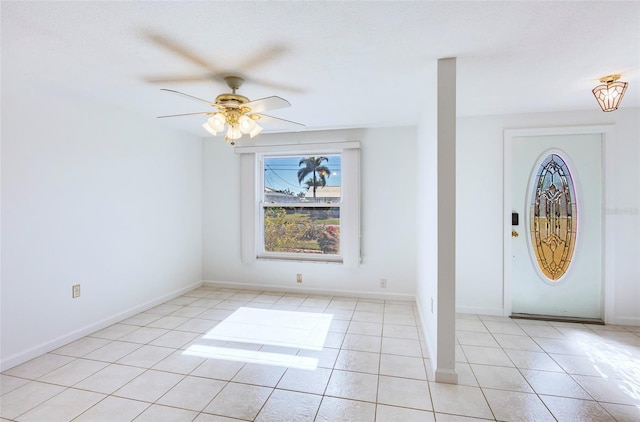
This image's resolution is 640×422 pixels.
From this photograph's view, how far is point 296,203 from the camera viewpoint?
424 cm

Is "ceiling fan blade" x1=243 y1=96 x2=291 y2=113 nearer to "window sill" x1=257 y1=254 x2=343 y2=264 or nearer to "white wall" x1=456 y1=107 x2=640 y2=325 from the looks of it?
"white wall" x1=456 y1=107 x2=640 y2=325

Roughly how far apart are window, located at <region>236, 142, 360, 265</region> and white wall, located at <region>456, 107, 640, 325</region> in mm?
1407

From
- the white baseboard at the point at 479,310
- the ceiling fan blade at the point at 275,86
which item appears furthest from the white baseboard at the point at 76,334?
the white baseboard at the point at 479,310

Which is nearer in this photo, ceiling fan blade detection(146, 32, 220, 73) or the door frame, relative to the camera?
ceiling fan blade detection(146, 32, 220, 73)

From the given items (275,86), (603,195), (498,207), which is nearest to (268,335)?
(275,86)

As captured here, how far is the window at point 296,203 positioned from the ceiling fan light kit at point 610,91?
246 centimetres

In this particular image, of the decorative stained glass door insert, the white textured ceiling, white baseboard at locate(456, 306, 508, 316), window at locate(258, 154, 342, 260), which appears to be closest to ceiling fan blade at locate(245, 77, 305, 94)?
the white textured ceiling

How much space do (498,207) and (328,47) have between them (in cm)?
262

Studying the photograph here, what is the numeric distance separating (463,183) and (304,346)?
246 centimetres

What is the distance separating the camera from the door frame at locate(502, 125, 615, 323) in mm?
3086

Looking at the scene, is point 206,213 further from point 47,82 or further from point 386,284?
point 386,284

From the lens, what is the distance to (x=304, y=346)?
2.62m

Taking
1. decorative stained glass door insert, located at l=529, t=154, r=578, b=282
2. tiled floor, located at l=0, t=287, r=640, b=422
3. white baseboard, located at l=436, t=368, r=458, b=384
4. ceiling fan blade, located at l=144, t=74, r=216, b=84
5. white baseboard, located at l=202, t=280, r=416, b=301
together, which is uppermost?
ceiling fan blade, located at l=144, t=74, r=216, b=84

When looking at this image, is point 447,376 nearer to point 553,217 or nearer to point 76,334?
point 553,217
